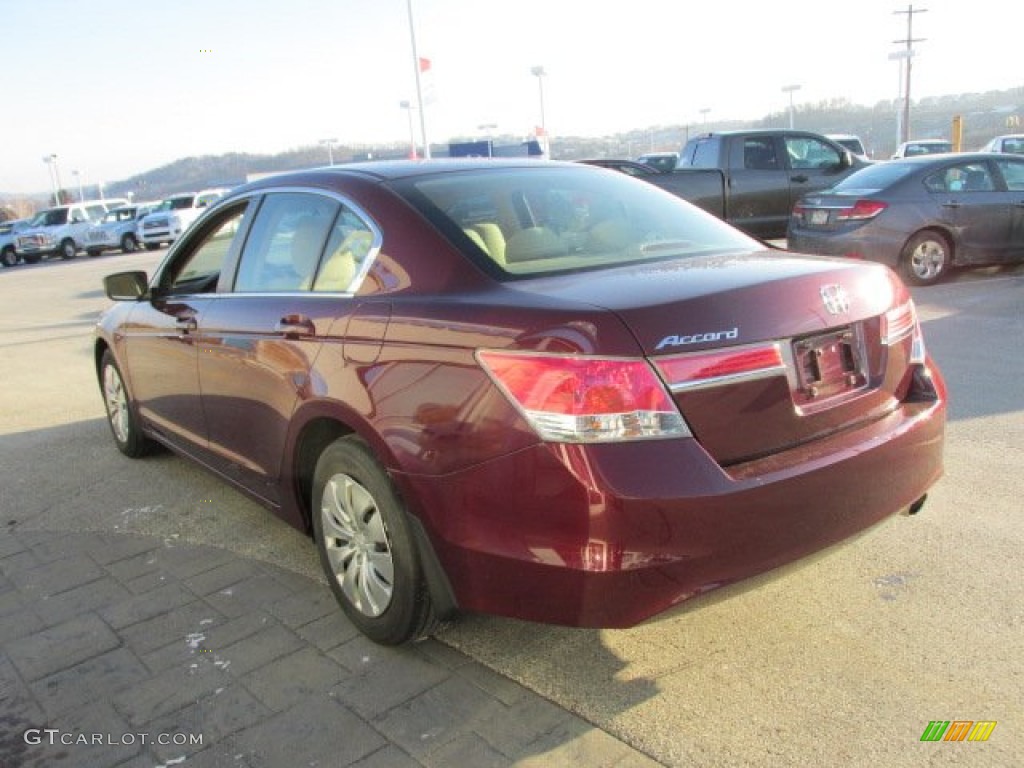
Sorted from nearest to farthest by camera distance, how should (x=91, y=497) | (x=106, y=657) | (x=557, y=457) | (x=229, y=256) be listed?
(x=557, y=457), (x=106, y=657), (x=229, y=256), (x=91, y=497)

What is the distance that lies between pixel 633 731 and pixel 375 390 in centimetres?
131

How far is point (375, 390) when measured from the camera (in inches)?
113

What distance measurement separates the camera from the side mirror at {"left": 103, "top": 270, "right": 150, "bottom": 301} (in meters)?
4.74

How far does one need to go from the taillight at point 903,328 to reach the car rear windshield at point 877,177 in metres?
7.98

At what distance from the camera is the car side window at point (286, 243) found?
137 inches

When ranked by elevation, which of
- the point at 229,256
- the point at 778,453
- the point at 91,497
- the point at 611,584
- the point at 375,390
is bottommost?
the point at 91,497

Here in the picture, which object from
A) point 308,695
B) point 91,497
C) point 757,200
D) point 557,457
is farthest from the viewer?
point 757,200

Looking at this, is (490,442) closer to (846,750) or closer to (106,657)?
(846,750)

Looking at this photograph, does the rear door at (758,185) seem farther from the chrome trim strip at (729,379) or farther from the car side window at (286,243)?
the chrome trim strip at (729,379)

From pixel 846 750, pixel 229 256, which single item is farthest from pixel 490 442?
pixel 229 256

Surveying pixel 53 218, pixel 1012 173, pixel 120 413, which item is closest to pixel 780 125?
pixel 53 218

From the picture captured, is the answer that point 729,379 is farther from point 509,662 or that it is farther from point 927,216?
point 927,216

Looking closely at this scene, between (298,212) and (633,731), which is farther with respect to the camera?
(298,212)

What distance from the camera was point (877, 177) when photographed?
10.5 m
